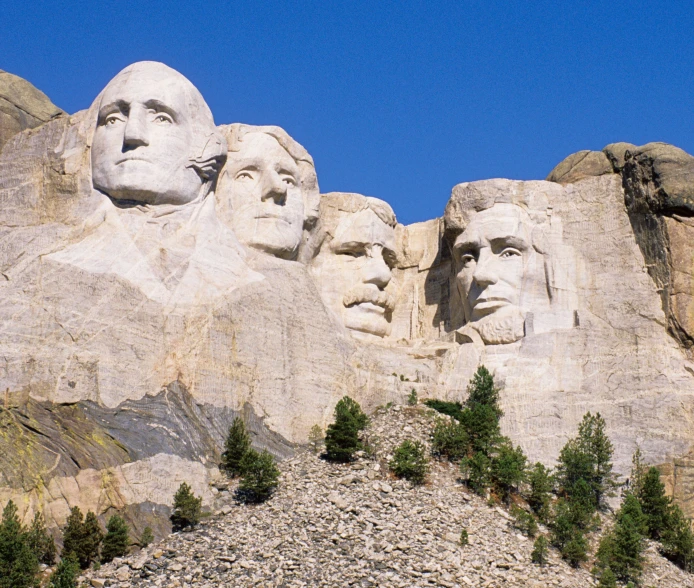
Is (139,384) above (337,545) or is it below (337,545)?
above

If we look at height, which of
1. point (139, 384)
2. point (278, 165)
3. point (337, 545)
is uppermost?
point (278, 165)

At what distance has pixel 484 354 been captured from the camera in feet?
114

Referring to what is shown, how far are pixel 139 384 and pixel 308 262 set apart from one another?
6254 mm

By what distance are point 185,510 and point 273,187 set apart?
25.9 ft

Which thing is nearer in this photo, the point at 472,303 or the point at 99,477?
the point at 99,477

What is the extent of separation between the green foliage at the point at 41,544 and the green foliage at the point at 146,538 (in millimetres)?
1377

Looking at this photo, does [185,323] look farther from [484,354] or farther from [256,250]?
[484,354]

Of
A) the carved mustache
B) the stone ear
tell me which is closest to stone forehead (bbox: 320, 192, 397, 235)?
the carved mustache

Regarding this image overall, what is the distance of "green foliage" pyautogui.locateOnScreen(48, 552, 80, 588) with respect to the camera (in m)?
26.5

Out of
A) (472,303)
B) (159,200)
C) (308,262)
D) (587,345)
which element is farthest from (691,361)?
(159,200)

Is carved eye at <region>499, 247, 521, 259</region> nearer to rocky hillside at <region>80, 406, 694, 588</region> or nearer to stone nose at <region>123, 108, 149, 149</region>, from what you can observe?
rocky hillside at <region>80, 406, 694, 588</region>

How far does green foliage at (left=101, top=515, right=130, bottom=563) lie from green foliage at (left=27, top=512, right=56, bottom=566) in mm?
751

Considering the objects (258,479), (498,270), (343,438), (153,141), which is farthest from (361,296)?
(258,479)

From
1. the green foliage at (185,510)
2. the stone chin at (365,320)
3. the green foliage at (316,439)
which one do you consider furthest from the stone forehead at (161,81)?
the green foliage at (185,510)
